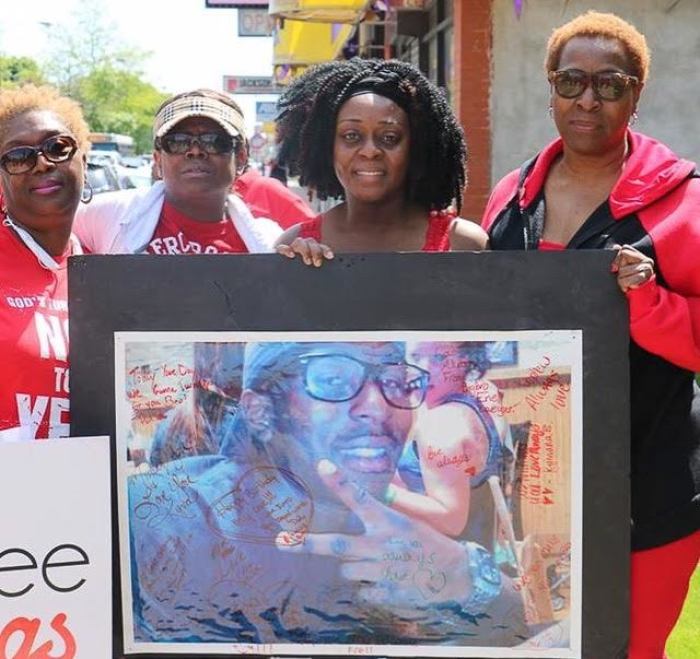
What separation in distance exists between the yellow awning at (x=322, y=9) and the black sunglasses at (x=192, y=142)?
307 inches

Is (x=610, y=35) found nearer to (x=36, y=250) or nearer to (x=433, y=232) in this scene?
(x=433, y=232)

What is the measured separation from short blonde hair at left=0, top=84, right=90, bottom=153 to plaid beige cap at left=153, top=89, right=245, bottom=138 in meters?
0.24

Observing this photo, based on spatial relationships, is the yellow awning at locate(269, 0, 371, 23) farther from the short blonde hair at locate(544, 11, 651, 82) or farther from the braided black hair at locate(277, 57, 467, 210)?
the short blonde hair at locate(544, 11, 651, 82)

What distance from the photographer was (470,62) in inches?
364

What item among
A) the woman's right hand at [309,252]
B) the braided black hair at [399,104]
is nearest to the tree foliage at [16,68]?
the braided black hair at [399,104]

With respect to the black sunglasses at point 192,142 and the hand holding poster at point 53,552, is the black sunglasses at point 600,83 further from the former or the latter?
the hand holding poster at point 53,552

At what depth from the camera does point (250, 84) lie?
29562mm

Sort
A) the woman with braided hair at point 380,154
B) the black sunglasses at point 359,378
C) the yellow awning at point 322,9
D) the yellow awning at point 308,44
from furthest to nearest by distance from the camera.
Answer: the yellow awning at point 308,44
the yellow awning at point 322,9
the woman with braided hair at point 380,154
the black sunglasses at point 359,378

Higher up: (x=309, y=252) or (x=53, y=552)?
(x=309, y=252)

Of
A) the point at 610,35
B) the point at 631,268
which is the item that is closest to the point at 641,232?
the point at 631,268

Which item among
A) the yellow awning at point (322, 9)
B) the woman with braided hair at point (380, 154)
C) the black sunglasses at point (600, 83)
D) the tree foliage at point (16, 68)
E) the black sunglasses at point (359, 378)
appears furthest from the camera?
the tree foliage at point (16, 68)

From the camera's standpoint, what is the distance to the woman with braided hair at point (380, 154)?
265cm

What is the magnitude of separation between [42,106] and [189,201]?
1.76 feet

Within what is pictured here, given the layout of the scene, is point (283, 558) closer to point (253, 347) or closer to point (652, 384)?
point (253, 347)
